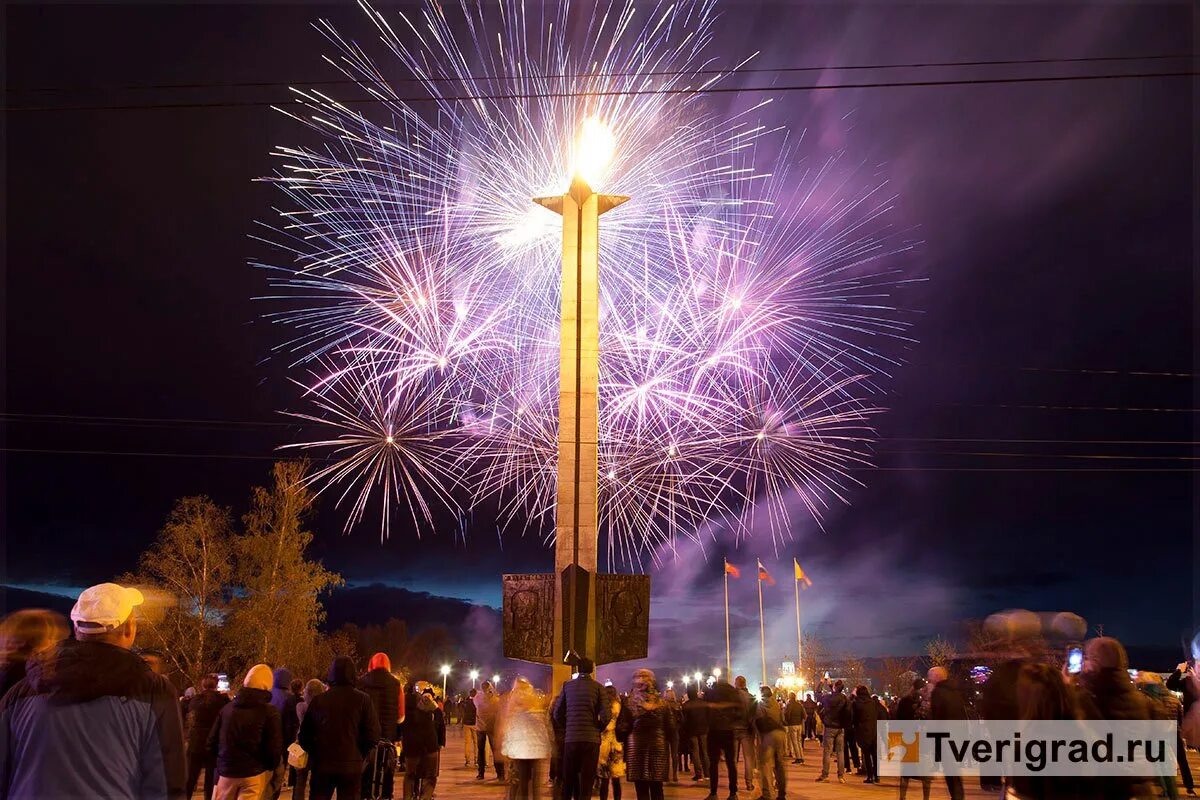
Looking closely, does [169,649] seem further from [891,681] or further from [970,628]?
[891,681]

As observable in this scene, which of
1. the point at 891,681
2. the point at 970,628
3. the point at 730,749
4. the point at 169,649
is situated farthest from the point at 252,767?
the point at 891,681

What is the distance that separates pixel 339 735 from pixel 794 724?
44.9 feet

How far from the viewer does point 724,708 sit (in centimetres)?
1279

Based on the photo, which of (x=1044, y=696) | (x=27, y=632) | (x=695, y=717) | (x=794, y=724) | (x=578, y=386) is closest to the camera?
(x=1044, y=696)

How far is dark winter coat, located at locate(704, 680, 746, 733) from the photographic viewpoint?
12728 millimetres

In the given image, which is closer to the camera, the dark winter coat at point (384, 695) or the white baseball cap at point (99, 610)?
the white baseball cap at point (99, 610)

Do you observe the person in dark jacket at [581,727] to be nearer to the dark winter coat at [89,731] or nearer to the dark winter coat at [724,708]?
the dark winter coat at [724,708]

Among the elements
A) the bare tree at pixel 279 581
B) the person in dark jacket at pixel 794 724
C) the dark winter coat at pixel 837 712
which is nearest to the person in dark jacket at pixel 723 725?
the dark winter coat at pixel 837 712

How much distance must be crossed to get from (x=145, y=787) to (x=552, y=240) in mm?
14713

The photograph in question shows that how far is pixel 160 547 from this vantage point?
3656 centimetres

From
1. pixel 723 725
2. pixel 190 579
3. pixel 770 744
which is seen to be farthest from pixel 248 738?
pixel 190 579

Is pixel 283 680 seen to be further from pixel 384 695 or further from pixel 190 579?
pixel 190 579

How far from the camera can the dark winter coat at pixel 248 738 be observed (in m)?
7.72

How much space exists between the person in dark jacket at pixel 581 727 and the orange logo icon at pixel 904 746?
14.5 ft
